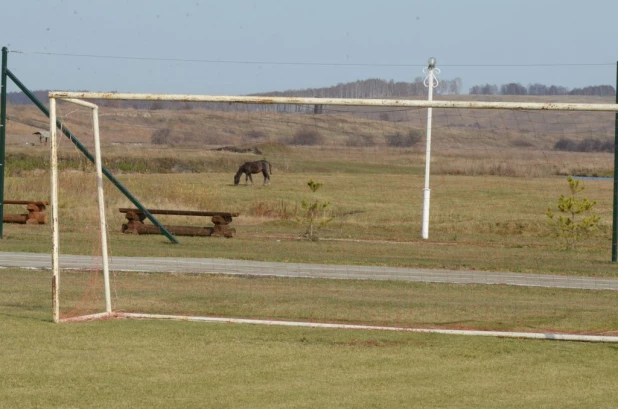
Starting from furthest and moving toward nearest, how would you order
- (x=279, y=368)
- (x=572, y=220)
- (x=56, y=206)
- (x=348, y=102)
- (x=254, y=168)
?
(x=254, y=168), (x=572, y=220), (x=348, y=102), (x=56, y=206), (x=279, y=368)

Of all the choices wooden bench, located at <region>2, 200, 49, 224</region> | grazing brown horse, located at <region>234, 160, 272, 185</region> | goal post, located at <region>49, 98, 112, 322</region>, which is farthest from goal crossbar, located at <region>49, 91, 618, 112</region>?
grazing brown horse, located at <region>234, 160, 272, 185</region>

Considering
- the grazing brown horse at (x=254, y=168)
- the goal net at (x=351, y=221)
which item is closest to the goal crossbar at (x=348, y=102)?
the goal net at (x=351, y=221)

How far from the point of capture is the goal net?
14234 millimetres

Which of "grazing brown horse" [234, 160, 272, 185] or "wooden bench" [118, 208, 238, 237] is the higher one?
"grazing brown horse" [234, 160, 272, 185]

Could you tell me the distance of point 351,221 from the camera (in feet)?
121

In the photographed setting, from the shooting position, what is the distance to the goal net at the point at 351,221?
14.2 m

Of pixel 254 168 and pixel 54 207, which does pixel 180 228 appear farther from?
pixel 54 207

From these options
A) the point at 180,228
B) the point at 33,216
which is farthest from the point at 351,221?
the point at 33,216

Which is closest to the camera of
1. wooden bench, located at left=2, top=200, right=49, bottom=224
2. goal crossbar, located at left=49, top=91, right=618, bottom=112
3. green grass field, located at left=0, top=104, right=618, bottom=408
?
green grass field, located at left=0, top=104, right=618, bottom=408

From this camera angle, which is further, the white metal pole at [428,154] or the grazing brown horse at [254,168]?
the grazing brown horse at [254,168]

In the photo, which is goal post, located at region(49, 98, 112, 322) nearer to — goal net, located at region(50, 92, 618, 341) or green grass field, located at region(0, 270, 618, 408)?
goal net, located at region(50, 92, 618, 341)

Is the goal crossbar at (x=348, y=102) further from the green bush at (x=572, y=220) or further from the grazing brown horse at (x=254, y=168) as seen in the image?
the grazing brown horse at (x=254, y=168)

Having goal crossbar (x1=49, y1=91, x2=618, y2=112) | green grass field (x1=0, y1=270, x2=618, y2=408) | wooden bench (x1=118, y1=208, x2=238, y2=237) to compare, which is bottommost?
green grass field (x1=0, y1=270, x2=618, y2=408)

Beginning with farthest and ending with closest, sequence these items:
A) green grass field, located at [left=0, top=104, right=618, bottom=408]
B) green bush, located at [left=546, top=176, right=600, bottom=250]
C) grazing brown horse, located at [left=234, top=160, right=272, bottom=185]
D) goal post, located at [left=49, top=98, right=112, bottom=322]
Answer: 1. grazing brown horse, located at [left=234, top=160, right=272, bottom=185]
2. green bush, located at [left=546, top=176, right=600, bottom=250]
3. goal post, located at [left=49, top=98, right=112, bottom=322]
4. green grass field, located at [left=0, top=104, right=618, bottom=408]
